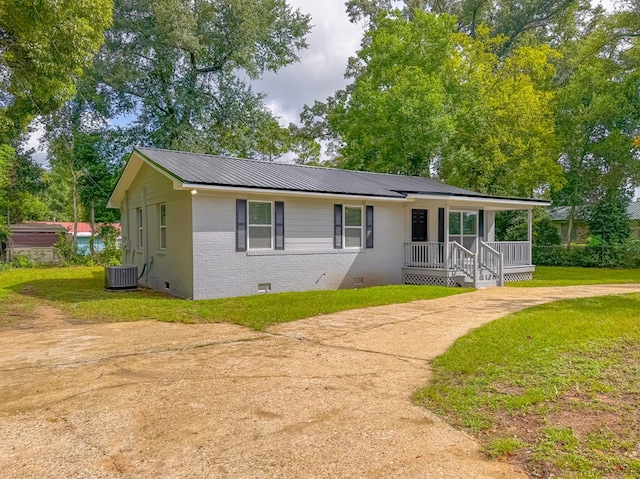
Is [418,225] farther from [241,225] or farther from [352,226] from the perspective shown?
[241,225]

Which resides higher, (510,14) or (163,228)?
(510,14)

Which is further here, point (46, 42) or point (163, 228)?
point (163, 228)

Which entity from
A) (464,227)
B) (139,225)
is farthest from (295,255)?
(464,227)

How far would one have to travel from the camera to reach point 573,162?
2569 cm

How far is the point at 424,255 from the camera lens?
15375 millimetres

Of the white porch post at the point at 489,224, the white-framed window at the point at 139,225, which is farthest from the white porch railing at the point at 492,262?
the white-framed window at the point at 139,225

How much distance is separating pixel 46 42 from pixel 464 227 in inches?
542

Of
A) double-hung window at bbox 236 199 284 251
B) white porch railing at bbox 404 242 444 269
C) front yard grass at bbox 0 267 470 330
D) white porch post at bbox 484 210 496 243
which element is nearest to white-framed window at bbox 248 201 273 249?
double-hung window at bbox 236 199 284 251

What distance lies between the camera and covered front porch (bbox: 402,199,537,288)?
A: 48.2ft

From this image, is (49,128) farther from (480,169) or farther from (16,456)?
(16,456)

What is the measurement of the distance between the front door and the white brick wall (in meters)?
0.52

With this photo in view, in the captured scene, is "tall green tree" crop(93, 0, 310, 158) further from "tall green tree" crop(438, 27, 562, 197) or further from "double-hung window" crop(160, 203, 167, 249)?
"double-hung window" crop(160, 203, 167, 249)

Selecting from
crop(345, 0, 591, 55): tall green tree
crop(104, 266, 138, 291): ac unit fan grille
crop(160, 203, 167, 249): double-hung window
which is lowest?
crop(104, 266, 138, 291): ac unit fan grille

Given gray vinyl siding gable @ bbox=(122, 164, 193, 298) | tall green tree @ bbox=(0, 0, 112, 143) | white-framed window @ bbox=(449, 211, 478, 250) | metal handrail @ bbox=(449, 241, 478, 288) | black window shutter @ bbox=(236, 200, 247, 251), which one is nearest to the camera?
tall green tree @ bbox=(0, 0, 112, 143)
